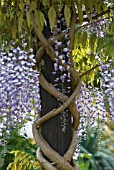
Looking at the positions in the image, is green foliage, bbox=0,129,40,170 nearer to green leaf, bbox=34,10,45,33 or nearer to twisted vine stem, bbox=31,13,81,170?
twisted vine stem, bbox=31,13,81,170

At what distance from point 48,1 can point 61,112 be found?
0.45 m

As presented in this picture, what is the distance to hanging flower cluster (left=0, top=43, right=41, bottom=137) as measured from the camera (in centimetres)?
170

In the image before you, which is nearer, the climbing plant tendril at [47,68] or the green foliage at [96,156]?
the climbing plant tendril at [47,68]

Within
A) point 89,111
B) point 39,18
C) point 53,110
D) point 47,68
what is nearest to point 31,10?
point 39,18

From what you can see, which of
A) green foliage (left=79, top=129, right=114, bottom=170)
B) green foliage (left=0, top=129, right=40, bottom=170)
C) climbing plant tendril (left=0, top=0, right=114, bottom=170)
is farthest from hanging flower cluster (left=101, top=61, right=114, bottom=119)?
green foliage (left=79, top=129, right=114, bottom=170)

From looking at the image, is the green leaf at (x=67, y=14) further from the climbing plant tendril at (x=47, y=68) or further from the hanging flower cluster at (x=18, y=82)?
the hanging flower cluster at (x=18, y=82)

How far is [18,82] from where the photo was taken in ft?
5.56

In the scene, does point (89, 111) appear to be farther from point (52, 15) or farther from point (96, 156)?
point (96, 156)

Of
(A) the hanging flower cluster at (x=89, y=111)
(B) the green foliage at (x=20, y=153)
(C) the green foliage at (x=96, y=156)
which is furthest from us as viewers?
(C) the green foliage at (x=96, y=156)

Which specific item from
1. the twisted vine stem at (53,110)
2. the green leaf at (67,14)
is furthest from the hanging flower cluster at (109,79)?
the green leaf at (67,14)

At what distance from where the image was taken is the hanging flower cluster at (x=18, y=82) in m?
1.70

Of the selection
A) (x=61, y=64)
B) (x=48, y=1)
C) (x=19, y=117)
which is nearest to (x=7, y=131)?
(x=19, y=117)

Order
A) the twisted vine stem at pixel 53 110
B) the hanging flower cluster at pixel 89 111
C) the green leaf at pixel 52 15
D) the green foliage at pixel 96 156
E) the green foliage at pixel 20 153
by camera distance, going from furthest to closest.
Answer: the green foliage at pixel 96 156 → the green foliage at pixel 20 153 → the hanging flower cluster at pixel 89 111 → the twisted vine stem at pixel 53 110 → the green leaf at pixel 52 15

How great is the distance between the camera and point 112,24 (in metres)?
1.78
